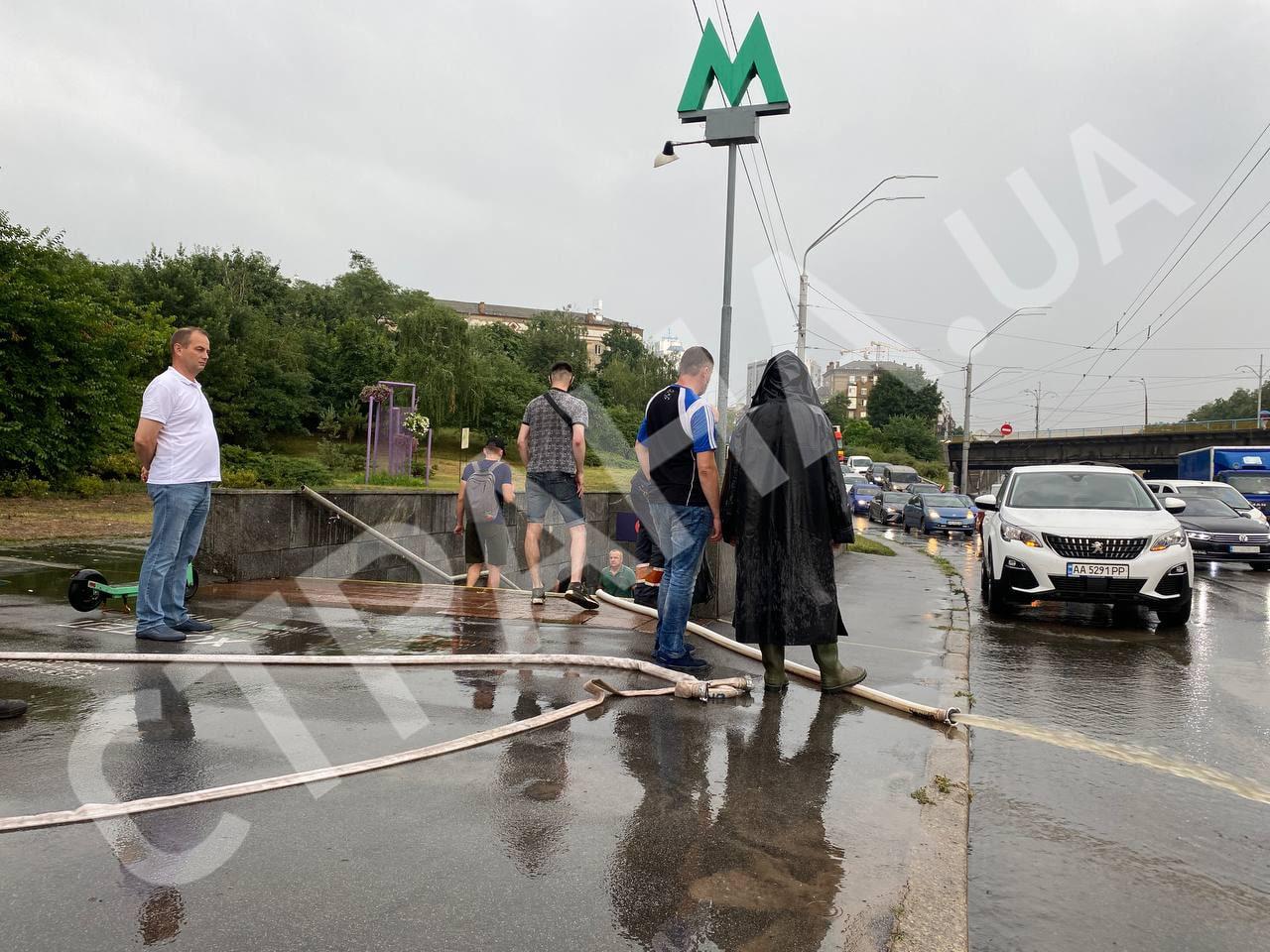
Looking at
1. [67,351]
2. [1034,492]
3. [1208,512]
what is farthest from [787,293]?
[67,351]

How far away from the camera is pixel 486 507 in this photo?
916 cm

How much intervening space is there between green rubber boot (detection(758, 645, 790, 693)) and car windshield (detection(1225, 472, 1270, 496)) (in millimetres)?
24154

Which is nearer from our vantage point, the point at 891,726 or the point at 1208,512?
the point at 891,726

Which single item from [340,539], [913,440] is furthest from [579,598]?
[913,440]

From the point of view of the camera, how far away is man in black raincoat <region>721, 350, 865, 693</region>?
4.80 m

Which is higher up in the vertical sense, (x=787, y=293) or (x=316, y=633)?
(x=787, y=293)

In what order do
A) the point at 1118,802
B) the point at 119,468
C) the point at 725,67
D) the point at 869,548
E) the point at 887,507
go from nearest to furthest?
the point at 1118,802, the point at 725,67, the point at 869,548, the point at 119,468, the point at 887,507

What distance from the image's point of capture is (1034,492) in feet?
32.9

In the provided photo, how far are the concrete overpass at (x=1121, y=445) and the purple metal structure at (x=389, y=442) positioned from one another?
118 feet

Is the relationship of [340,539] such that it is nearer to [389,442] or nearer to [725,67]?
[725,67]

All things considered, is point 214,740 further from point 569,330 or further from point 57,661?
point 569,330

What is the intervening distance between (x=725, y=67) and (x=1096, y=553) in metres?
6.17

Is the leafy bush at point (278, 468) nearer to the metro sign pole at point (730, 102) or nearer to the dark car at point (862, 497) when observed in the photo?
the metro sign pole at point (730, 102)

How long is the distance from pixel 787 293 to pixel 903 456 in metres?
80.2
